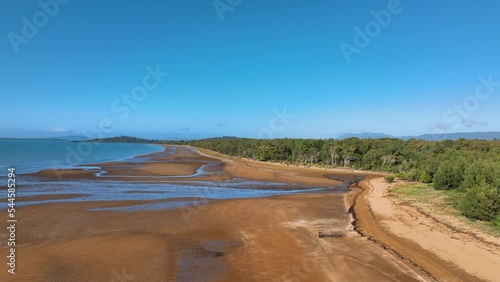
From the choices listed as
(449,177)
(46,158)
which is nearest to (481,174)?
(449,177)

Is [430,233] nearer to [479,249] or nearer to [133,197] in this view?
[479,249]

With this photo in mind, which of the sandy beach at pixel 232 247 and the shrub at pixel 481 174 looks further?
the shrub at pixel 481 174

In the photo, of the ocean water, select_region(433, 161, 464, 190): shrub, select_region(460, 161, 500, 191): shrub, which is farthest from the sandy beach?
the ocean water

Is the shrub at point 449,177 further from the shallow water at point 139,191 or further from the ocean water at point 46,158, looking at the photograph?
the ocean water at point 46,158

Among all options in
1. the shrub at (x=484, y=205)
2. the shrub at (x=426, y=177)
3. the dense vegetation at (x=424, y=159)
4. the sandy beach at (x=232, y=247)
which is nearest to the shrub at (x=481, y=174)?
the dense vegetation at (x=424, y=159)

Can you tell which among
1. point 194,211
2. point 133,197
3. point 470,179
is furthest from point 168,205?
point 470,179

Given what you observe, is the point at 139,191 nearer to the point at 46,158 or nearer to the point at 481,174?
the point at 481,174
